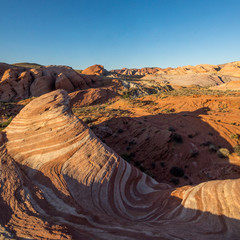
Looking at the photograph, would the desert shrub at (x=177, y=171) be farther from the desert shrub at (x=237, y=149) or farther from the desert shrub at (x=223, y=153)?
the desert shrub at (x=237, y=149)

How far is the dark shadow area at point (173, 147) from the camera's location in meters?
9.03

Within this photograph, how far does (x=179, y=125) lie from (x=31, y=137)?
42.1ft

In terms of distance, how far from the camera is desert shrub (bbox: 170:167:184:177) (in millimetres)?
9094

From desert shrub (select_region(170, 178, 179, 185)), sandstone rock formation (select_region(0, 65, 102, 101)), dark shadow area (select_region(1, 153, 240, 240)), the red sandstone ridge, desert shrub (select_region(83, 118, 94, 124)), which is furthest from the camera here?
the red sandstone ridge

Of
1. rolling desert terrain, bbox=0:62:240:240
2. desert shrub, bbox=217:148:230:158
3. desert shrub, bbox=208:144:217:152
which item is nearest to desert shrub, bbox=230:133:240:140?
rolling desert terrain, bbox=0:62:240:240

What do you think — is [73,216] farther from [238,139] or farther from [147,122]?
[238,139]

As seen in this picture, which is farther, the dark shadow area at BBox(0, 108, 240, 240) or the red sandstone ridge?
the red sandstone ridge

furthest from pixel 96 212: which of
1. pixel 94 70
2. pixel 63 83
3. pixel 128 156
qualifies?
pixel 94 70

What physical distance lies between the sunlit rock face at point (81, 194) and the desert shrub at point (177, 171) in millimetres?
3506

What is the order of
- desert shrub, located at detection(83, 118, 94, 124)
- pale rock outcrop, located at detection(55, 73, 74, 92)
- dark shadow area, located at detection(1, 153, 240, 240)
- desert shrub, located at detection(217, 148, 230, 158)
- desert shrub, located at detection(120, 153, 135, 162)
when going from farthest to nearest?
pale rock outcrop, located at detection(55, 73, 74, 92)
desert shrub, located at detection(83, 118, 94, 124)
desert shrub, located at detection(120, 153, 135, 162)
desert shrub, located at detection(217, 148, 230, 158)
dark shadow area, located at detection(1, 153, 240, 240)

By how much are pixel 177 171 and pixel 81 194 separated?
736cm

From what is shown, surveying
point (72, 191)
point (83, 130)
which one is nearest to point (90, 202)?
point (72, 191)

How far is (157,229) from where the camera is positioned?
2.98 meters

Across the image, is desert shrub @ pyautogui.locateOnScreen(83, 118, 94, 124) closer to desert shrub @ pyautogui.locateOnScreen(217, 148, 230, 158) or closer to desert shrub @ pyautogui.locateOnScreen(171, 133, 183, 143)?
desert shrub @ pyautogui.locateOnScreen(171, 133, 183, 143)
